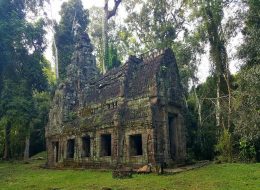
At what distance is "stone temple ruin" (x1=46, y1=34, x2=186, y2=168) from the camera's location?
15.2 meters

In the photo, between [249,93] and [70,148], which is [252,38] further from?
[70,148]

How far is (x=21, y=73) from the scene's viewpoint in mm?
22984

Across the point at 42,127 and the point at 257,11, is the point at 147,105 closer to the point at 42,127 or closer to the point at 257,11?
the point at 257,11

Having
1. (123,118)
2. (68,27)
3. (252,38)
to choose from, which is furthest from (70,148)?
(68,27)

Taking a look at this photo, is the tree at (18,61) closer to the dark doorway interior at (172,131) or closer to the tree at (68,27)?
the dark doorway interior at (172,131)

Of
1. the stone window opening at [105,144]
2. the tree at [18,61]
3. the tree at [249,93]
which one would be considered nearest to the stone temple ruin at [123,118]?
the stone window opening at [105,144]

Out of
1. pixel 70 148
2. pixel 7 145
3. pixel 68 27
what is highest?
pixel 68 27

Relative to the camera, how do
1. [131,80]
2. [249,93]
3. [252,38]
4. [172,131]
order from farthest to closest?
1. [172,131]
2. [131,80]
3. [252,38]
4. [249,93]

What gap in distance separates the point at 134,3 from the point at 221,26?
13.3m

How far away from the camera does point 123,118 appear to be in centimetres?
1605

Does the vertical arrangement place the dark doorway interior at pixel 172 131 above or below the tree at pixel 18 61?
below

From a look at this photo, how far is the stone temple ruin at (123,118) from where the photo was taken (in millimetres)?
15227

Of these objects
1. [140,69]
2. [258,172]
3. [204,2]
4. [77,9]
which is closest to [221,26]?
[204,2]

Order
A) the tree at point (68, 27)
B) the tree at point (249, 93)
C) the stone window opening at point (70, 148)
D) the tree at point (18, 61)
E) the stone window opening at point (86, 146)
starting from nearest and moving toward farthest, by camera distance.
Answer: the tree at point (249, 93) → the stone window opening at point (86, 146) → the stone window opening at point (70, 148) → the tree at point (18, 61) → the tree at point (68, 27)
